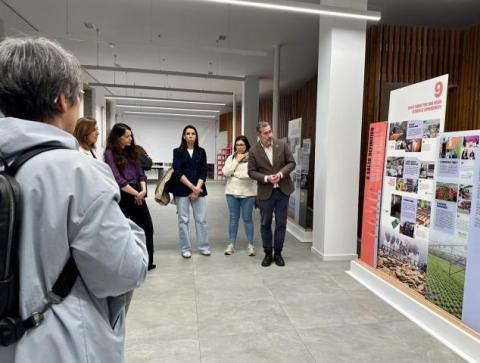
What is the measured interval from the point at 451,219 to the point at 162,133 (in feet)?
58.3

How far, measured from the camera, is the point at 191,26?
6539 mm

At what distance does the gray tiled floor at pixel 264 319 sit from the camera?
235 cm

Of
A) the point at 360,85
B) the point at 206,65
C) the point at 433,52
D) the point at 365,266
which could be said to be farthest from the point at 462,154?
the point at 206,65

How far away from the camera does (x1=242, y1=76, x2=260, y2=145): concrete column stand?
976 cm

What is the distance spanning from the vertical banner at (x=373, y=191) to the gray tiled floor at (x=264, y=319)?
0.39m

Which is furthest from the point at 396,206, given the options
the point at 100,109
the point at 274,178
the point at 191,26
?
the point at 100,109

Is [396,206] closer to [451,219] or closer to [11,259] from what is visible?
[451,219]

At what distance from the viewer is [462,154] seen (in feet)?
8.18

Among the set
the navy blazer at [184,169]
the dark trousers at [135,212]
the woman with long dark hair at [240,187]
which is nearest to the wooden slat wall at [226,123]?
the woman with long dark hair at [240,187]

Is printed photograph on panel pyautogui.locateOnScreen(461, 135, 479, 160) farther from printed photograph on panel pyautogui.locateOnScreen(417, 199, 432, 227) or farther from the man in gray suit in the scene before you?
the man in gray suit

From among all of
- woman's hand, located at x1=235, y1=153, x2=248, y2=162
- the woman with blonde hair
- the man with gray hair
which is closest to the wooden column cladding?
woman's hand, located at x1=235, y1=153, x2=248, y2=162

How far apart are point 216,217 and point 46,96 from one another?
21.8ft

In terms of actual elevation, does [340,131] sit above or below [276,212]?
above

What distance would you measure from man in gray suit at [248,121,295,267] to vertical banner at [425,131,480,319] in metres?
1.68
